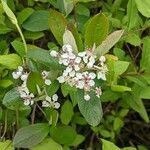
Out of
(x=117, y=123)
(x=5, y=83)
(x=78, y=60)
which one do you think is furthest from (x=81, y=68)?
(x=117, y=123)

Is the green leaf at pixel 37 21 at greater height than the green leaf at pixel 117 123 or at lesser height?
greater

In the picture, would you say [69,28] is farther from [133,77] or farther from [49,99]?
[133,77]

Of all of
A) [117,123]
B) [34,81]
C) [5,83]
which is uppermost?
[34,81]

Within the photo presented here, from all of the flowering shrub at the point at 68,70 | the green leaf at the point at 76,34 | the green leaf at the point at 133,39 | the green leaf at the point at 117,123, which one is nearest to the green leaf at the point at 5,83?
the flowering shrub at the point at 68,70

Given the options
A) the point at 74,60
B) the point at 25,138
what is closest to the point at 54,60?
the point at 74,60

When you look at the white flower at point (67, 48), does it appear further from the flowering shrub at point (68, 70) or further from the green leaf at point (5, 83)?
the green leaf at point (5, 83)

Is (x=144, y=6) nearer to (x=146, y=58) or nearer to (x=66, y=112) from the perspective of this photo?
(x=146, y=58)

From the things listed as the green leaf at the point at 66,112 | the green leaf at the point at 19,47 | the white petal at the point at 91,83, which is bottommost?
the green leaf at the point at 66,112
